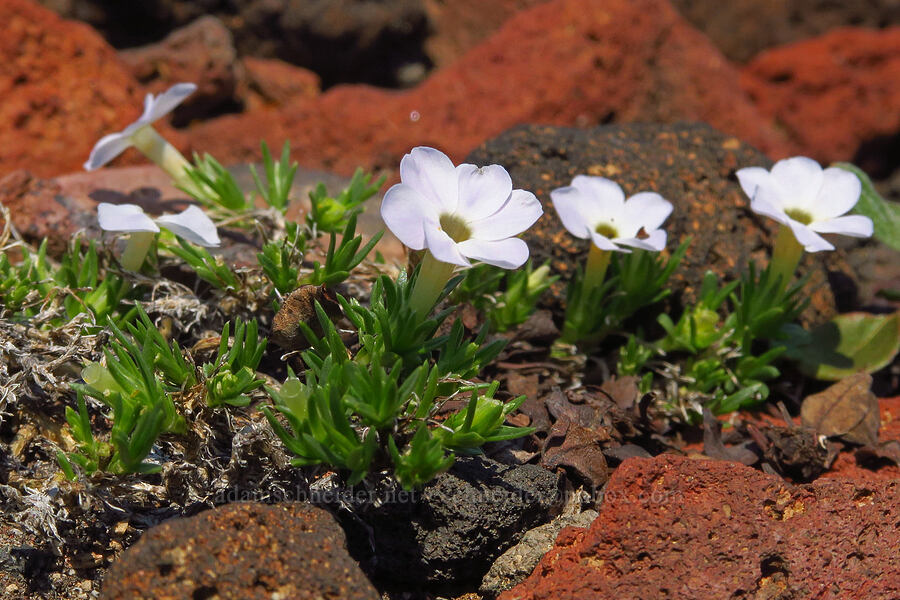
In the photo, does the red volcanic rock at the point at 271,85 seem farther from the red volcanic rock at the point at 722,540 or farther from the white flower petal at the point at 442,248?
the red volcanic rock at the point at 722,540

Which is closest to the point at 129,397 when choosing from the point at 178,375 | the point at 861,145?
the point at 178,375

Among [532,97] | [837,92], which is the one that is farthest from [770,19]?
[532,97]

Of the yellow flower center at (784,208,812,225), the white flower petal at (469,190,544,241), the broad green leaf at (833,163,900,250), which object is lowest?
the broad green leaf at (833,163,900,250)

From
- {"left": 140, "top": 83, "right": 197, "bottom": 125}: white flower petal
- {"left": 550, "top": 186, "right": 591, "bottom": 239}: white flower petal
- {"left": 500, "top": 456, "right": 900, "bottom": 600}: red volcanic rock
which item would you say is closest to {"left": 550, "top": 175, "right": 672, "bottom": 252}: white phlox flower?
{"left": 550, "top": 186, "right": 591, "bottom": 239}: white flower petal

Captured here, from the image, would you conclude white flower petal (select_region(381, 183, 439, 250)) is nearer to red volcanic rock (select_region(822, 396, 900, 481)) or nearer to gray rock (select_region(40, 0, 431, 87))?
red volcanic rock (select_region(822, 396, 900, 481))

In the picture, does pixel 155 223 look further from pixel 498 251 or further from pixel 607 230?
pixel 607 230

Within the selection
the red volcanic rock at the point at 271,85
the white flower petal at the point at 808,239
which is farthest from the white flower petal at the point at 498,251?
the red volcanic rock at the point at 271,85
